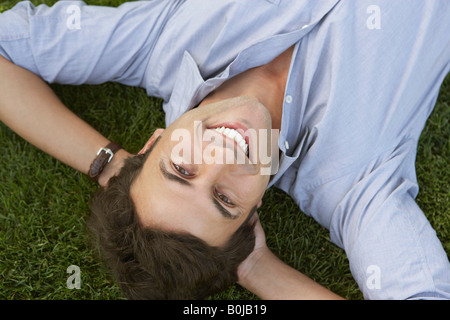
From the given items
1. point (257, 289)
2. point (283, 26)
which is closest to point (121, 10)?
point (283, 26)

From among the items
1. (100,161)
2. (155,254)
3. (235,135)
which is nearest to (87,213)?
(100,161)

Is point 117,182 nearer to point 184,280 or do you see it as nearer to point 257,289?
point 184,280

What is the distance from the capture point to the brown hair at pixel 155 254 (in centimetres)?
204

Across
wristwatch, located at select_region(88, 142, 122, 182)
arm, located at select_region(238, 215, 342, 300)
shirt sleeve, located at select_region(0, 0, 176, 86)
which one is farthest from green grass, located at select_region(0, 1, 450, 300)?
shirt sleeve, located at select_region(0, 0, 176, 86)

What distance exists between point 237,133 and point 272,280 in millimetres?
957

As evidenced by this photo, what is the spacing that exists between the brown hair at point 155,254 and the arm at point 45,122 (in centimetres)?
32

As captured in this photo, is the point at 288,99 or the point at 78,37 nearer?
the point at 288,99

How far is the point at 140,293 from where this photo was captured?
2.17m

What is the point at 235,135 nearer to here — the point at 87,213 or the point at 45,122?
the point at 45,122

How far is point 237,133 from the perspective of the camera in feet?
6.26

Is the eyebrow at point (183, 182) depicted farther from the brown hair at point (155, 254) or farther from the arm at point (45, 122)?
the arm at point (45, 122)

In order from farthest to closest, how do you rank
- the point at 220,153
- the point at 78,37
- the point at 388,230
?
the point at 78,37 → the point at 388,230 → the point at 220,153

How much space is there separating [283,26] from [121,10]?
0.95 metres

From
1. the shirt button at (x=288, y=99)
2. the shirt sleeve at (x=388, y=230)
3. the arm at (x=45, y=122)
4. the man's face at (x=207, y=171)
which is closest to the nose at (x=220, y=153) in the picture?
the man's face at (x=207, y=171)
